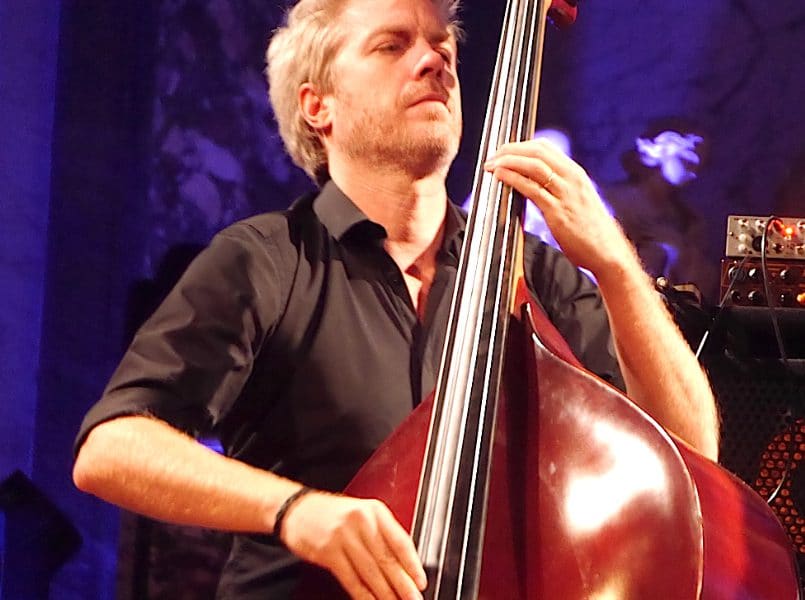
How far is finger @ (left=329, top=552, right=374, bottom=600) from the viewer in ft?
2.30

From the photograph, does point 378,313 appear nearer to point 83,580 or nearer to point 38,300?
point 38,300

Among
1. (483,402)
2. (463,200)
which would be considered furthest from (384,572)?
(463,200)

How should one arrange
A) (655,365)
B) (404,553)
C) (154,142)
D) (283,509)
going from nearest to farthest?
(404,553) < (283,509) < (655,365) < (154,142)

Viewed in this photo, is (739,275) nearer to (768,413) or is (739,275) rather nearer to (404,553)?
(768,413)

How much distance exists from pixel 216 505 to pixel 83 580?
1226mm

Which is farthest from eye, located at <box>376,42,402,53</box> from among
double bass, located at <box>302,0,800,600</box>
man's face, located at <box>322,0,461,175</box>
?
double bass, located at <box>302,0,800,600</box>

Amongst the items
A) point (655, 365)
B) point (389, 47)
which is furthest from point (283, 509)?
point (389, 47)

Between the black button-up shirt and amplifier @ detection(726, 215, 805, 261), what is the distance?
655 millimetres

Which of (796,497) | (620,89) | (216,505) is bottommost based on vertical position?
(796,497)

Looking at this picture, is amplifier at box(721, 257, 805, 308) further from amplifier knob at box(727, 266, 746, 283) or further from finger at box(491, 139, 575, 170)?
finger at box(491, 139, 575, 170)

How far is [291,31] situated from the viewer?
1435 mm

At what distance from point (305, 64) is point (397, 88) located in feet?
0.76

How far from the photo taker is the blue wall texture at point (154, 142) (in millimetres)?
1853

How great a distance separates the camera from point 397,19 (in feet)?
4.09
